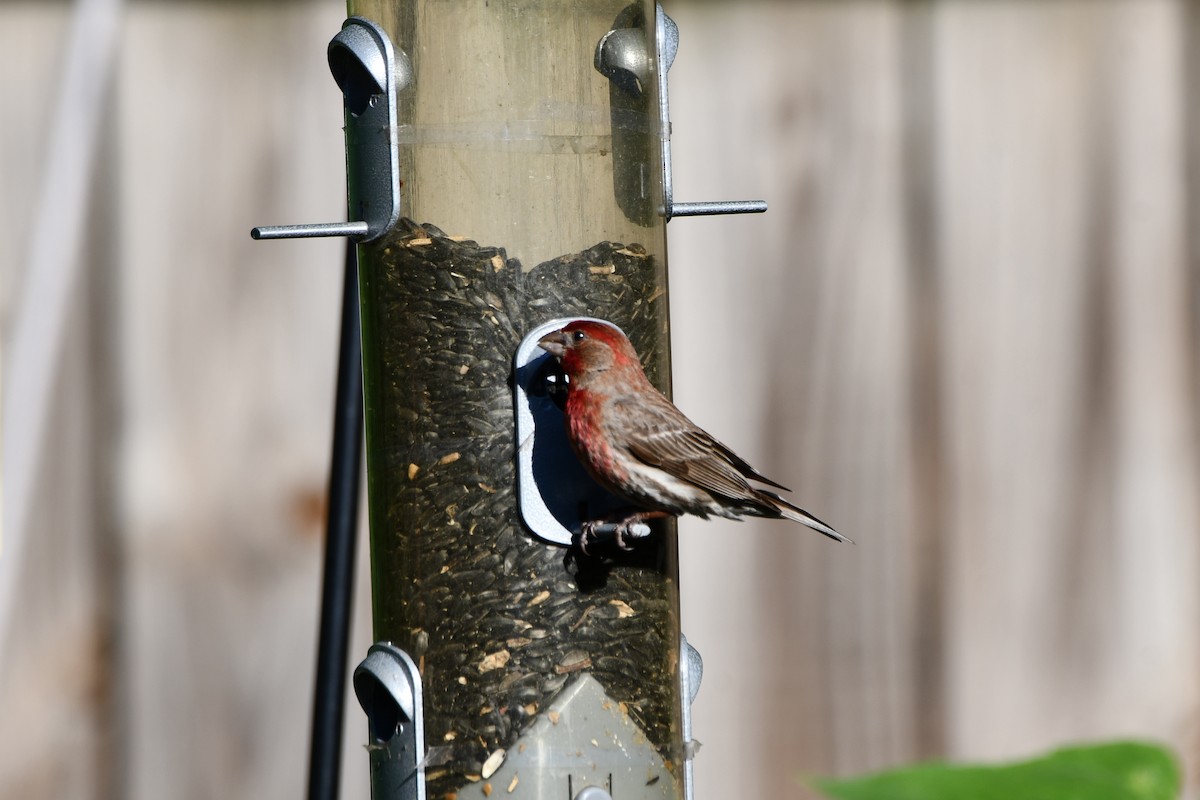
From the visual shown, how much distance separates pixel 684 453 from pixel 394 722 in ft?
2.37

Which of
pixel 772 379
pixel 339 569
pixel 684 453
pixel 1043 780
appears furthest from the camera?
pixel 772 379

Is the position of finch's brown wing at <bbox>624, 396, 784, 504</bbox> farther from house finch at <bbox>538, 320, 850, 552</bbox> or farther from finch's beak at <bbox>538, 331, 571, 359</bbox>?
finch's beak at <bbox>538, 331, 571, 359</bbox>

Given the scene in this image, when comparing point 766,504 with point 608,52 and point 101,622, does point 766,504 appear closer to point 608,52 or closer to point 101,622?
point 608,52

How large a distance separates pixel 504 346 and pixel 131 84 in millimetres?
1167

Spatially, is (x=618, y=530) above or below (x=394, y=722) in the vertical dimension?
above

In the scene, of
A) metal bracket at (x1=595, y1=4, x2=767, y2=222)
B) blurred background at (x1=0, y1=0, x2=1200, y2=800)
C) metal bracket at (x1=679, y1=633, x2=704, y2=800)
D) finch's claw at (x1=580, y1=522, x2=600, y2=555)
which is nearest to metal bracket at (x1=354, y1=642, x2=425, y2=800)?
finch's claw at (x1=580, y1=522, x2=600, y2=555)

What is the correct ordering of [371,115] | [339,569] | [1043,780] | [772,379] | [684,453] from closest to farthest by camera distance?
[1043,780] → [339,569] → [371,115] → [684,453] → [772,379]

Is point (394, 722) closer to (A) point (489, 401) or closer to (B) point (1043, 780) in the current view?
(A) point (489, 401)

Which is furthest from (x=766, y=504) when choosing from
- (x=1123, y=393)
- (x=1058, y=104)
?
(x=1058, y=104)

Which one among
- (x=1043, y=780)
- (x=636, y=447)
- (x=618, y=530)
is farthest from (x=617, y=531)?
(x=1043, y=780)

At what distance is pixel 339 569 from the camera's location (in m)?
2.46

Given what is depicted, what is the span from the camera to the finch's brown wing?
2.65 meters

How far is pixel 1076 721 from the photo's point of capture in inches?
133

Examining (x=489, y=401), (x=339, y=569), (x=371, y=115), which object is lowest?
(x=339, y=569)
